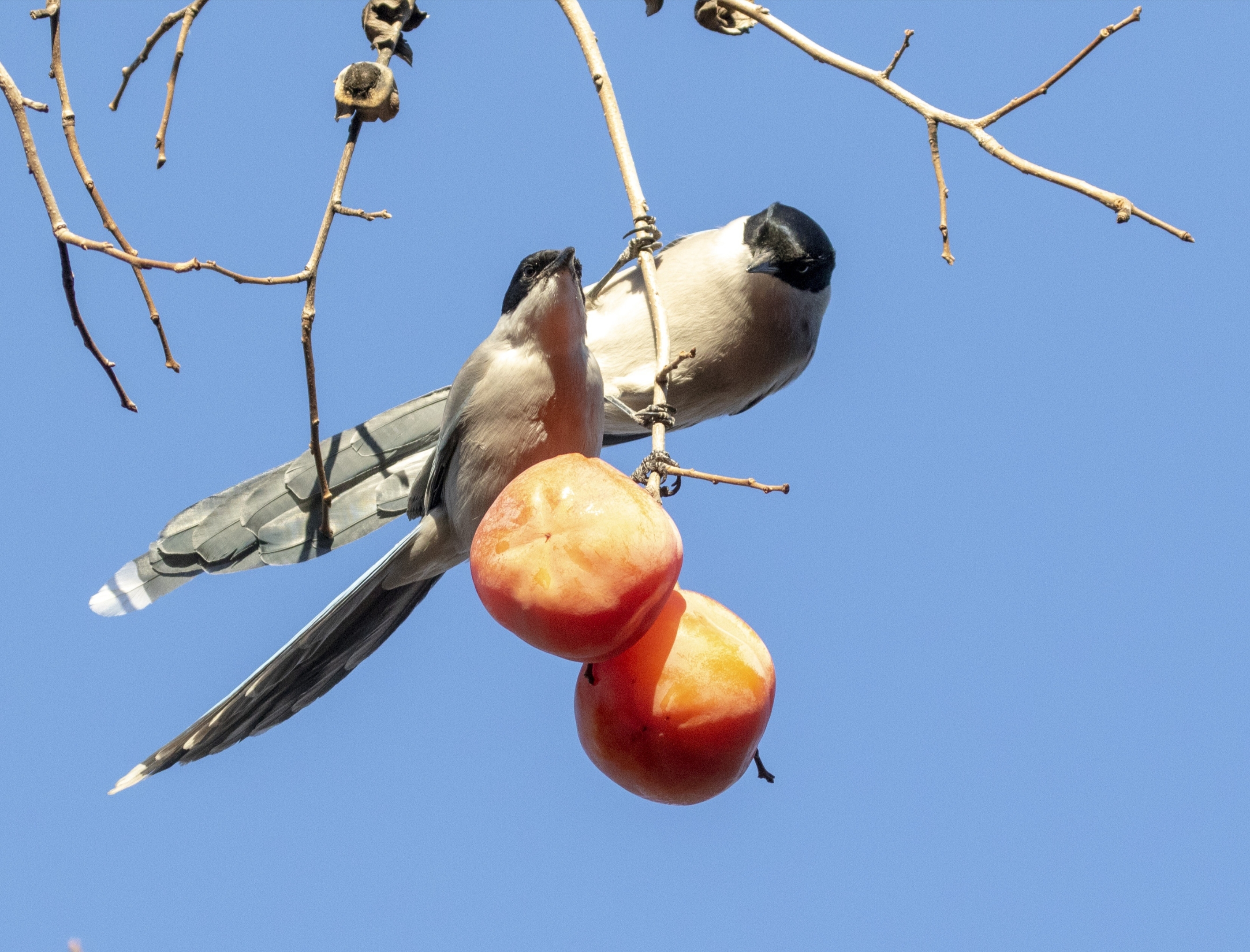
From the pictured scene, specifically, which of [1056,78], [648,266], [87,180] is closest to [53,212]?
[87,180]

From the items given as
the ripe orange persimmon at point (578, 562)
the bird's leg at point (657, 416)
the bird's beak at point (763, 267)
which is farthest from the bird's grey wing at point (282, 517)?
the ripe orange persimmon at point (578, 562)

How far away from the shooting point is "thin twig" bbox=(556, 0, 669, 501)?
6.31 feet

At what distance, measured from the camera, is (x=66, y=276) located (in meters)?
1.96

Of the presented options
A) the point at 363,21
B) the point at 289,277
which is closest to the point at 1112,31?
the point at 289,277

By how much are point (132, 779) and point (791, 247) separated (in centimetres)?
240

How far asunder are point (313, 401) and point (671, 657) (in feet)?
2.69

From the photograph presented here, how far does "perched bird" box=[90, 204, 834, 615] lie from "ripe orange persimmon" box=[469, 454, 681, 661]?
1288 mm

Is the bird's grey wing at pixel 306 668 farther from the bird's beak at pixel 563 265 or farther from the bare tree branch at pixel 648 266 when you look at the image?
the bare tree branch at pixel 648 266

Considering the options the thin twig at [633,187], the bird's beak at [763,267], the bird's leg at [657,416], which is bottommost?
the bird's beak at [763,267]

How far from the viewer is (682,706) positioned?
5.71ft

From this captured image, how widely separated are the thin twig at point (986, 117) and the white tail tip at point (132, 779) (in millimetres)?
2042

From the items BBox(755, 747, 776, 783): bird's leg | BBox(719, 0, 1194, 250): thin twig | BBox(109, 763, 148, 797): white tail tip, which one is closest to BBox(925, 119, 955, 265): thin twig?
BBox(719, 0, 1194, 250): thin twig

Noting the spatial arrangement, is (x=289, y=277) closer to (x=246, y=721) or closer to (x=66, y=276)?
(x=66, y=276)

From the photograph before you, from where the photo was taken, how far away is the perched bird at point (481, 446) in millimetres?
2514
